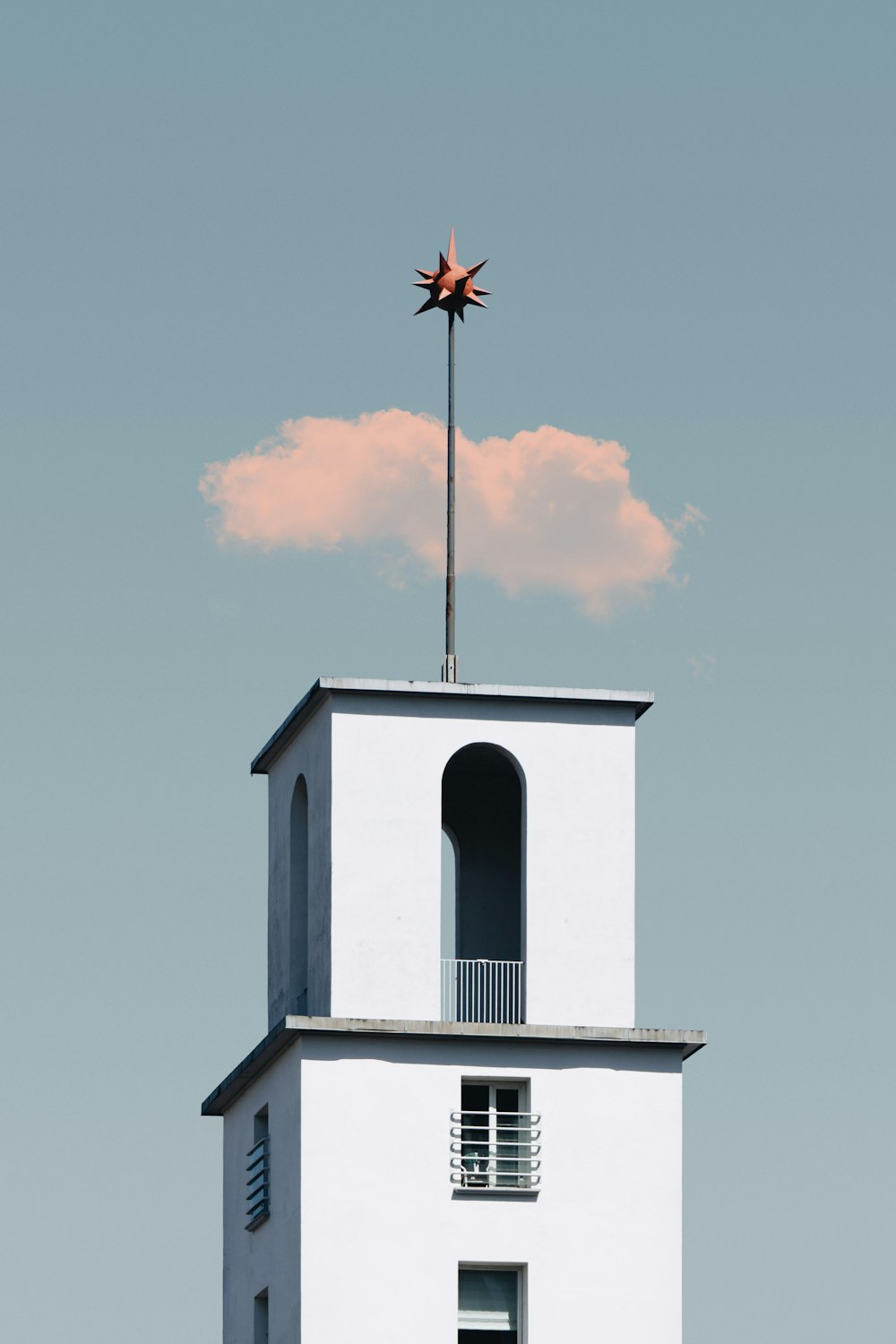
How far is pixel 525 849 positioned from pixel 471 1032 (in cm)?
360

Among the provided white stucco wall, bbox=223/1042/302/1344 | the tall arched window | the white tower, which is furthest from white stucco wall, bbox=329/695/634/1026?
the tall arched window

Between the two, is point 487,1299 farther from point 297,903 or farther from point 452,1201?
point 297,903

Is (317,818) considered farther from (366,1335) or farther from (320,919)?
(366,1335)

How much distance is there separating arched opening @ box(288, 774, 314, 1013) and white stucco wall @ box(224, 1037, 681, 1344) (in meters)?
4.13

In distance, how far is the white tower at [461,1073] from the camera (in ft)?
269

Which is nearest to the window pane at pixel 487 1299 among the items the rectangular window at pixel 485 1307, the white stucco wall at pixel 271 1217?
the rectangular window at pixel 485 1307

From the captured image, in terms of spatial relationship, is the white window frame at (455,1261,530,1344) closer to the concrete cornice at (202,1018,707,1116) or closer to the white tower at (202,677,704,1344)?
the white tower at (202,677,704,1344)

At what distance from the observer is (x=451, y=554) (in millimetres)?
88000

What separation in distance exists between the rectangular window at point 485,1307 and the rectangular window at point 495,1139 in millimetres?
1547

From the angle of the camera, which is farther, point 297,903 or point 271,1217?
point 297,903

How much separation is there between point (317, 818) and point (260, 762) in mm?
5339

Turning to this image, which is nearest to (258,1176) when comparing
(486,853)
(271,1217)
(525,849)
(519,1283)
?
(271,1217)

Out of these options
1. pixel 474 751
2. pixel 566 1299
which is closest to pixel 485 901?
pixel 474 751

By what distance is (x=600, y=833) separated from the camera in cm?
8456
